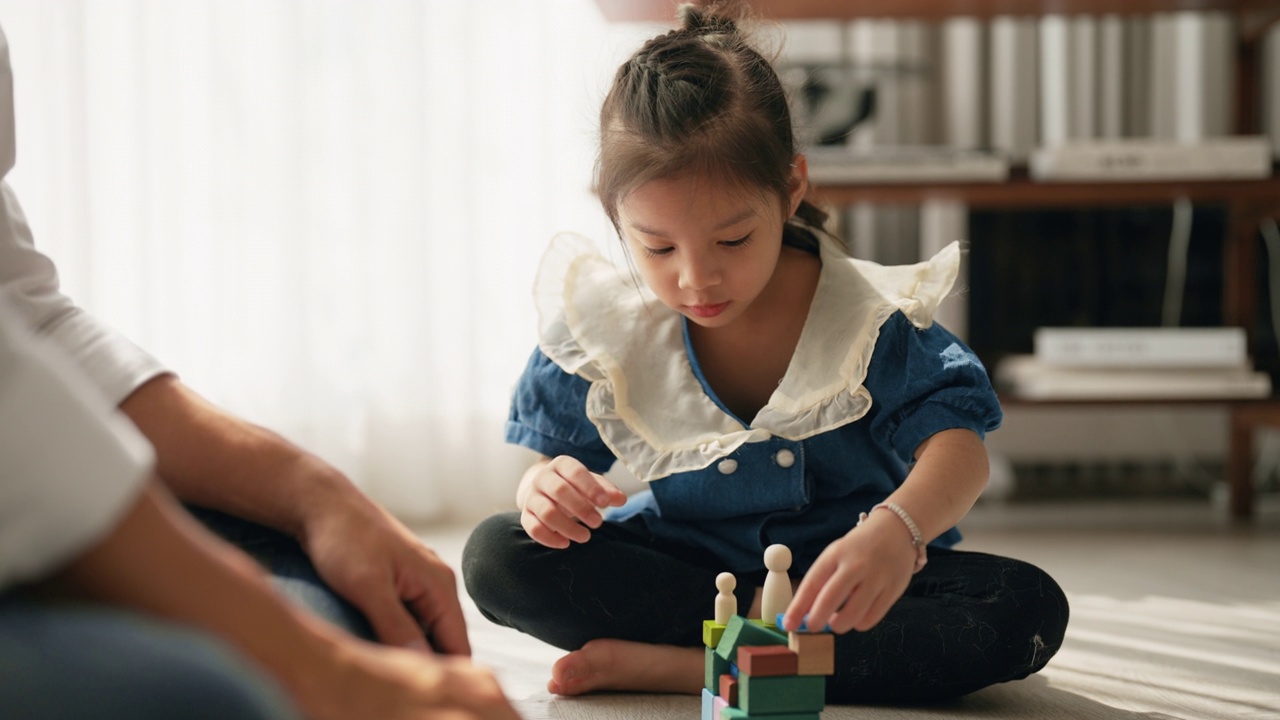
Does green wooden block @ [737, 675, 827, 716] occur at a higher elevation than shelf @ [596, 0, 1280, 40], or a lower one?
lower

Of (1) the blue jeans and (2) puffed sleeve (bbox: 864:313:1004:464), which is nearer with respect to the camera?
(1) the blue jeans

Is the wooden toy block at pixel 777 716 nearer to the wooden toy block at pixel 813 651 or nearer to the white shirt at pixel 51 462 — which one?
the wooden toy block at pixel 813 651

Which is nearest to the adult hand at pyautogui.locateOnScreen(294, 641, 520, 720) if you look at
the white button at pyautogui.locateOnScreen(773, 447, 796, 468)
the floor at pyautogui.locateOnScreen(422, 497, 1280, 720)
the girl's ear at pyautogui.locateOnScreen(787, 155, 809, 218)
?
the floor at pyautogui.locateOnScreen(422, 497, 1280, 720)

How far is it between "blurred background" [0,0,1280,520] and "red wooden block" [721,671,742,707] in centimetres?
142

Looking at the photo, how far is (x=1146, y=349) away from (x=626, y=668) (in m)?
1.37

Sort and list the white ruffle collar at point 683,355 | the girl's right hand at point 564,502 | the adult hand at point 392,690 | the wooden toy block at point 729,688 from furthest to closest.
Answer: the white ruffle collar at point 683,355 → the girl's right hand at point 564,502 → the wooden toy block at point 729,688 → the adult hand at point 392,690

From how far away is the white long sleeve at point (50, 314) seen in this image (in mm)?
736

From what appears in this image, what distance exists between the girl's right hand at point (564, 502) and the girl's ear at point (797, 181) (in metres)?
0.34

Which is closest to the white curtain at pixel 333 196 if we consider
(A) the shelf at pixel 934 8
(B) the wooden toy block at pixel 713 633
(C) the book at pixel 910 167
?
(A) the shelf at pixel 934 8

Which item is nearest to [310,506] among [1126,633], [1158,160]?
[1126,633]

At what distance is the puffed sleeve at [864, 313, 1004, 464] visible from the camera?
994 millimetres

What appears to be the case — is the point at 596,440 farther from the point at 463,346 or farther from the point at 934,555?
the point at 463,346

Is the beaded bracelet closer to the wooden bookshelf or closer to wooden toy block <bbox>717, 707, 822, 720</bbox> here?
wooden toy block <bbox>717, 707, 822, 720</bbox>

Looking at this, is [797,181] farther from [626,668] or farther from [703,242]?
[626,668]
